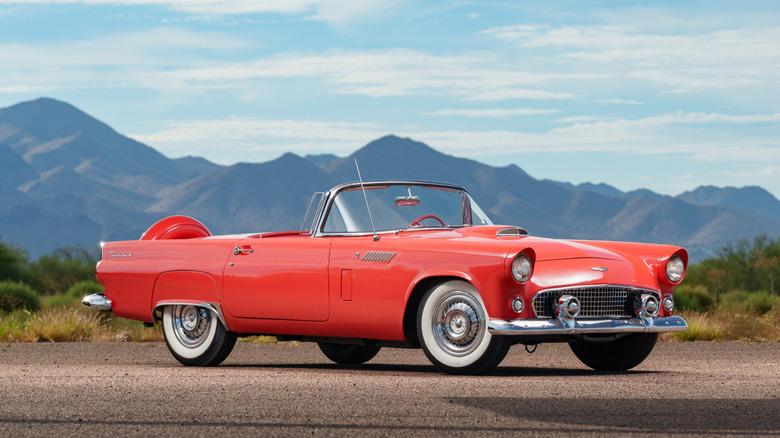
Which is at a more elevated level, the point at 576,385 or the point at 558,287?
the point at 558,287

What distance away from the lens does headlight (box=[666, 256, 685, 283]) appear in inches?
387

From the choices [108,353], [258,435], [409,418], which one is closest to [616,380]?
[409,418]

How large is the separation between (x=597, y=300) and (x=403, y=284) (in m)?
1.65

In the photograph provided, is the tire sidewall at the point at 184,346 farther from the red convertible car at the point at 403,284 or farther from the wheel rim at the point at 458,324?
the wheel rim at the point at 458,324

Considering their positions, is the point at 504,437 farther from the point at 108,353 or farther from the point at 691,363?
the point at 108,353

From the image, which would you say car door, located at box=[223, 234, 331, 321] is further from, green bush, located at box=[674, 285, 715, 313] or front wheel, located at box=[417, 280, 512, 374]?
green bush, located at box=[674, 285, 715, 313]

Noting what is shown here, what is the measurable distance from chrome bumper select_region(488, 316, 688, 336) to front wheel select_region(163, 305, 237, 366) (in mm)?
3310

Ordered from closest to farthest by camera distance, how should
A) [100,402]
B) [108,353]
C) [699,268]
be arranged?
[100,402]
[108,353]
[699,268]

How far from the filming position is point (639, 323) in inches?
363

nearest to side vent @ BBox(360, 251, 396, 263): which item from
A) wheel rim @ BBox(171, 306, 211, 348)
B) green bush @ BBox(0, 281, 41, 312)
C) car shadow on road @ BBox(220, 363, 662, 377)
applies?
car shadow on road @ BBox(220, 363, 662, 377)

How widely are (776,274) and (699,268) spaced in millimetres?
5615

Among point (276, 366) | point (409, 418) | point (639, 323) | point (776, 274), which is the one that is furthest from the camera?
point (776, 274)

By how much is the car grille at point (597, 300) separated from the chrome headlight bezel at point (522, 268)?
7.9 inches

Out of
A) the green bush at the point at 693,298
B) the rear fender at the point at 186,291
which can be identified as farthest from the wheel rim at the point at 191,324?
the green bush at the point at 693,298
